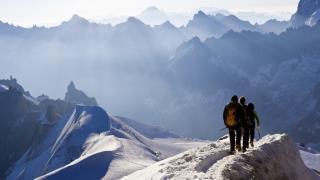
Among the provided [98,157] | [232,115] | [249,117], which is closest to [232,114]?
[232,115]

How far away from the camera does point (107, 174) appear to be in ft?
386

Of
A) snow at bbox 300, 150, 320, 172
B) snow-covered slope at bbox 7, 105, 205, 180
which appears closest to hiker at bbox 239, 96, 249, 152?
snow at bbox 300, 150, 320, 172

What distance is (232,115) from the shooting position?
104 ft

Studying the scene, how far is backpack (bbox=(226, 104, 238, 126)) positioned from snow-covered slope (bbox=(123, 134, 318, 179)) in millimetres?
1941

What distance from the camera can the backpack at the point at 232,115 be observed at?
3170 cm

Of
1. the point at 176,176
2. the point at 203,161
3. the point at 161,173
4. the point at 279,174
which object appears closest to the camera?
the point at 176,176

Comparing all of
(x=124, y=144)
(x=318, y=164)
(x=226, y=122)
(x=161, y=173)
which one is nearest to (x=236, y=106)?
(x=226, y=122)

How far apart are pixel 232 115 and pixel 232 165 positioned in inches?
176

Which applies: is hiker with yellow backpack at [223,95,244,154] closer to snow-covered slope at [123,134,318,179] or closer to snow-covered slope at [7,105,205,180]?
snow-covered slope at [123,134,318,179]

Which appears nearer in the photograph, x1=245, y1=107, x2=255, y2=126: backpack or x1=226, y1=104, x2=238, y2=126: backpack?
x1=226, y1=104, x2=238, y2=126: backpack

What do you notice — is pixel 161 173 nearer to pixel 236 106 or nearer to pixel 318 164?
pixel 236 106

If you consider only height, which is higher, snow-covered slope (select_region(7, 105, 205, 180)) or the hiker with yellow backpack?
snow-covered slope (select_region(7, 105, 205, 180))

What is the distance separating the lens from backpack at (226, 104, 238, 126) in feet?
104

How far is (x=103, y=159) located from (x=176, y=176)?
108 meters
